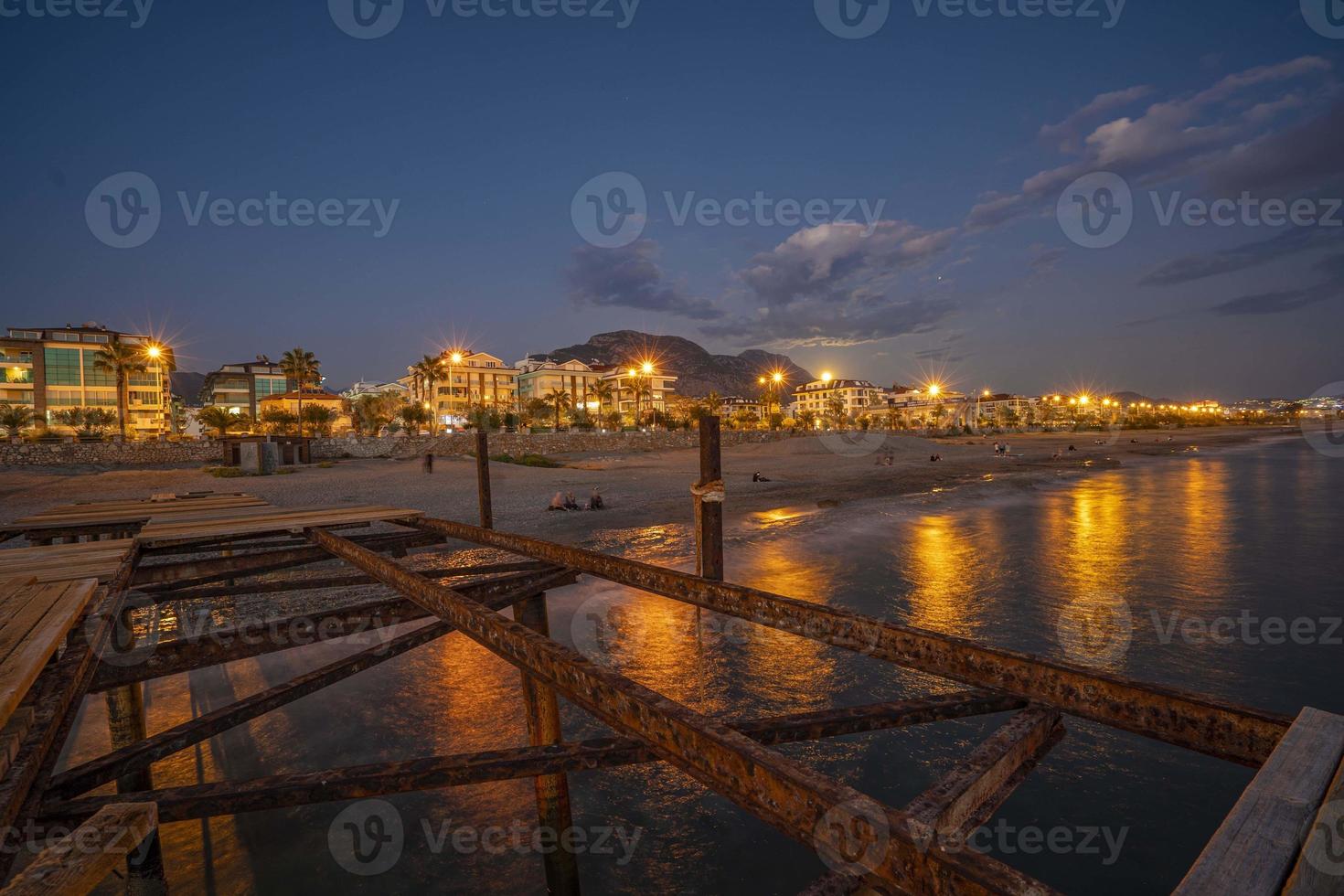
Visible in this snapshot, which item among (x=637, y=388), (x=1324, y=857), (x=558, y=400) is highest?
(x=637, y=388)

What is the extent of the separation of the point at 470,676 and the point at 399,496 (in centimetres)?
2028

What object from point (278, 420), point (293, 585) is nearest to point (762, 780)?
point (293, 585)

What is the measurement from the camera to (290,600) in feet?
38.0

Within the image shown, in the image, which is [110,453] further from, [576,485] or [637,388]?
[637,388]

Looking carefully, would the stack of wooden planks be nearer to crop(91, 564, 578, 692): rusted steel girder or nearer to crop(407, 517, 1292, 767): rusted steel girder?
crop(91, 564, 578, 692): rusted steel girder

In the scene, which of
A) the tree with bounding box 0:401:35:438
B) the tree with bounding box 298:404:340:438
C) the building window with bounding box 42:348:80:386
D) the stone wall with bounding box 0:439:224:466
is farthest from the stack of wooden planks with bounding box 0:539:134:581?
the building window with bounding box 42:348:80:386

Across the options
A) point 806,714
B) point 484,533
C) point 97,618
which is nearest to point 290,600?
point 484,533

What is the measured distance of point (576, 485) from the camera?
106 feet

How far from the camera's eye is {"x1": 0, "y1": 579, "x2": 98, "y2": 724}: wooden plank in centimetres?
262

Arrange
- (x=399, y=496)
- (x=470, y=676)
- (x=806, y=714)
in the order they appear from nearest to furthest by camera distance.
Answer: (x=806, y=714) < (x=470, y=676) < (x=399, y=496)

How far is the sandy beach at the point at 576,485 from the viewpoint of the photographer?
22.8m

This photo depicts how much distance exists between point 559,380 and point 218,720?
12554 centimetres

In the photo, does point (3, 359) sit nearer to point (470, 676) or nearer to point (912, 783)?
point (470, 676)

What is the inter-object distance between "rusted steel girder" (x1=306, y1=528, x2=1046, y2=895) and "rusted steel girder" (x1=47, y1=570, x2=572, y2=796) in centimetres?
203
